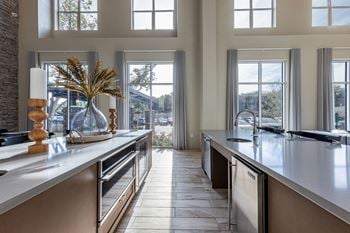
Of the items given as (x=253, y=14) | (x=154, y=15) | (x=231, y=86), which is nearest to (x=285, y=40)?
(x=253, y=14)

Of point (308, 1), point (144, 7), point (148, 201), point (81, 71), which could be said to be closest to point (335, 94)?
point (308, 1)

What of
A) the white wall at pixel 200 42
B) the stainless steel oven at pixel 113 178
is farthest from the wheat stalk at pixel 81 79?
the white wall at pixel 200 42

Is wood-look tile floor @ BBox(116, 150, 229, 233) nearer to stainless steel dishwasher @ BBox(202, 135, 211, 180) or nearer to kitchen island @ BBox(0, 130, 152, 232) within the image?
stainless steel dishwasher @ BBox(202, 135, 211, 180)

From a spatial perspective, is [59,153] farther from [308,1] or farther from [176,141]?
[308,1]

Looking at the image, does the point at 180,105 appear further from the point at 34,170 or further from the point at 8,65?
the point at 34,170

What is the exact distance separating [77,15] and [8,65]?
267cm

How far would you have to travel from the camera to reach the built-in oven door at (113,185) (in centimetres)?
173

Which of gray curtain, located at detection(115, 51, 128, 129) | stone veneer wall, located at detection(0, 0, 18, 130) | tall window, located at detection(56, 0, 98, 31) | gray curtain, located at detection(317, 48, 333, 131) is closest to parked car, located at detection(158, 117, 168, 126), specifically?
gray curtain, located at detection(115, 51, 128, 129)

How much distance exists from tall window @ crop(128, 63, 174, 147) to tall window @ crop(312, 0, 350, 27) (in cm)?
492

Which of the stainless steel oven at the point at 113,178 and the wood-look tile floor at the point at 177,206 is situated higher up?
the stainless steel oven at the point at 113,178

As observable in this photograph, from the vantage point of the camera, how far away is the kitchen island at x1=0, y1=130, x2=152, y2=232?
872mm

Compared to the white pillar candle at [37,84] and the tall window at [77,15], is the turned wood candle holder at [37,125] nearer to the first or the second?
the white pillar candle at [37,84]

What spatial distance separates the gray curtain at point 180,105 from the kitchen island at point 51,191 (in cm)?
560

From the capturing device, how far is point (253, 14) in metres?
7.78
